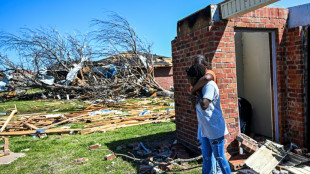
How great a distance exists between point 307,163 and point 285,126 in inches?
41.8

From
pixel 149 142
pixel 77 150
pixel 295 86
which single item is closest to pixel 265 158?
pixel 295 86

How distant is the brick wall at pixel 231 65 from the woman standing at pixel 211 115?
1.21 metres

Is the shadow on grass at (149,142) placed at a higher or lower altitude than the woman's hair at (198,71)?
→ lower

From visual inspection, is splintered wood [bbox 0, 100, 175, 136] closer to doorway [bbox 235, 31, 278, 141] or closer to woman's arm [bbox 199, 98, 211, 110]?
doorway [bbox 235, 31, 278, 141]

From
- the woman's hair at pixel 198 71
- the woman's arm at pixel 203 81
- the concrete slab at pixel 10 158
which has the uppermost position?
the woman's hair at pixel 198 71

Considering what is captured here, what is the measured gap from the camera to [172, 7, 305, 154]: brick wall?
4.28 metres

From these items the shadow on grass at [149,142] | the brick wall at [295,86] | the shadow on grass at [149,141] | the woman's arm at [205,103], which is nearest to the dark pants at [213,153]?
the woman's arm at [205,103]

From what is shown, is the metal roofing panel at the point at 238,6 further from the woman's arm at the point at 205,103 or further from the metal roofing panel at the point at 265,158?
the metal roofing panel at the point at 265,158

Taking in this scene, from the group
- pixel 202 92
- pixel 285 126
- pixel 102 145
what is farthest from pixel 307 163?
pixel 102 145

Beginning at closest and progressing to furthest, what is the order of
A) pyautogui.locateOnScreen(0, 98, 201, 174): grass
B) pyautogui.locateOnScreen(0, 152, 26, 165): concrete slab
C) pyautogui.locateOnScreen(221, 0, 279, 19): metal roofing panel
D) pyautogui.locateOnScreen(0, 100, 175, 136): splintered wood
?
1. pyautogui.locateOnScreen(221, 0, 279, 19): metal roofing panel
2. pyautogui.locateOnScreen(0, 98, 201, 174): grass
3. pyautogui.locateOnScreen(0, 152, 26, 165): concrete slab
4. pyautogui.locateOnScreen(0, 100, 175, 136): splintered wood

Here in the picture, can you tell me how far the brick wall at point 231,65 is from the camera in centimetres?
428

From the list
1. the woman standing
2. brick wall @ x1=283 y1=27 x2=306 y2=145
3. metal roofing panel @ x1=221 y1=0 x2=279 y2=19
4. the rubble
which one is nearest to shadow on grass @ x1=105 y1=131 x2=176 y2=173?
the rubble

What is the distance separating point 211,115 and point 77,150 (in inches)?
159

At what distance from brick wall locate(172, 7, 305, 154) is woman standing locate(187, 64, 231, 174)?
121 cm
